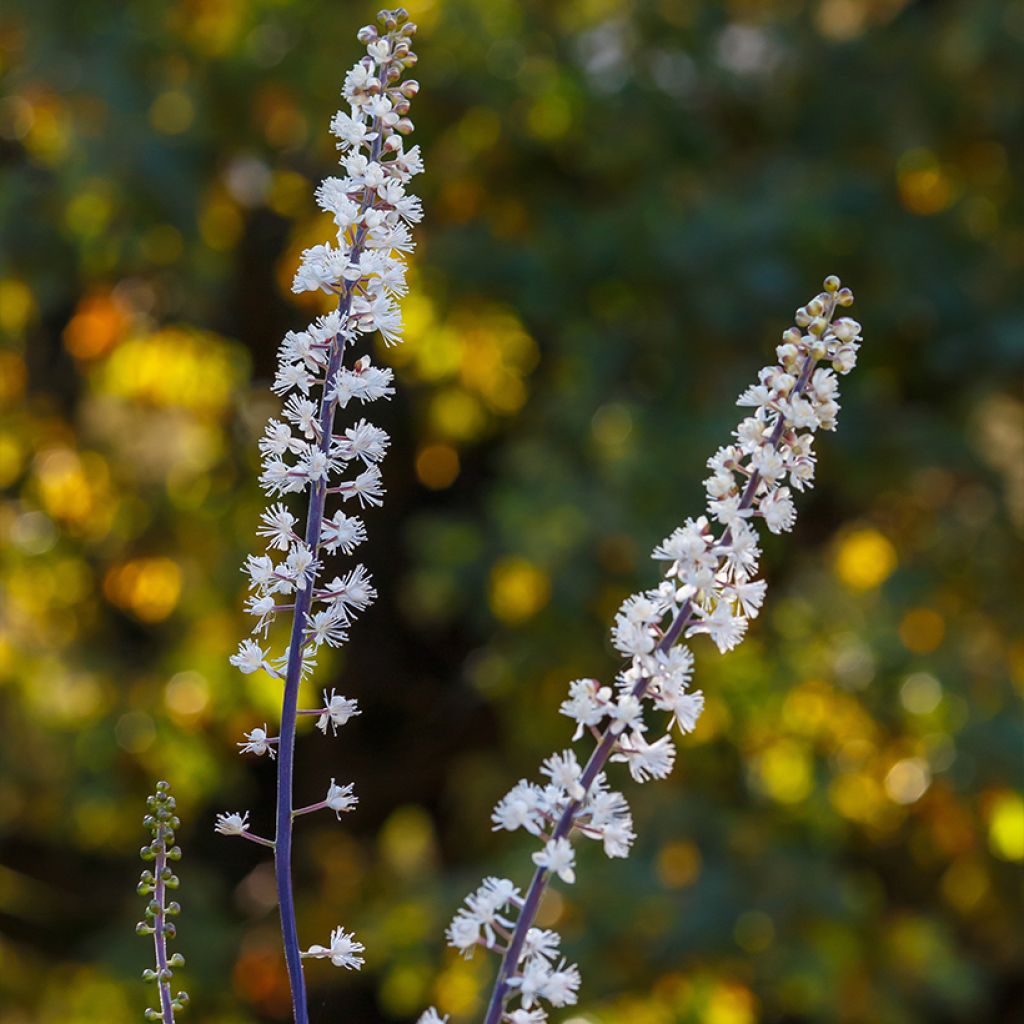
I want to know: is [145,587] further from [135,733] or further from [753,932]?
[753,932]

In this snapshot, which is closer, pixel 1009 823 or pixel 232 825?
pixel 232 825

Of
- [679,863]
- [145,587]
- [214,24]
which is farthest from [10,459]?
[679,863]

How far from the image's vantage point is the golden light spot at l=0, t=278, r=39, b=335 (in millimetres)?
5121

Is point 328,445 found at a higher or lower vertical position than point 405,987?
lower

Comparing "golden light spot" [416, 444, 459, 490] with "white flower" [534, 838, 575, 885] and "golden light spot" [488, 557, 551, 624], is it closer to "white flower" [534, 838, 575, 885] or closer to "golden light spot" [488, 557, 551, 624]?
"golden light spot" [488, 557, 551, 624]

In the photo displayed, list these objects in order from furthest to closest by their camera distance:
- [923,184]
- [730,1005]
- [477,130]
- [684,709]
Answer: [923,184] < [477,130] < [730,1005] < [684,709]

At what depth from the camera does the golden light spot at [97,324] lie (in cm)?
543

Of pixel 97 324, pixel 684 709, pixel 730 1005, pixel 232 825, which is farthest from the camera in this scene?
pixel 97 324

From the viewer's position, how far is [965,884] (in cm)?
520

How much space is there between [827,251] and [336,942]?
13.9 ft

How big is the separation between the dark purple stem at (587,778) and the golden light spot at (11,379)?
5.07m

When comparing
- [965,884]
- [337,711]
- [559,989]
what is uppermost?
[965,884]

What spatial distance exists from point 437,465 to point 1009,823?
2651 mm

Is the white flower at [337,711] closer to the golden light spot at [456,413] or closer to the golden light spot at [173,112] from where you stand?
the golden light spot at [173,112]
